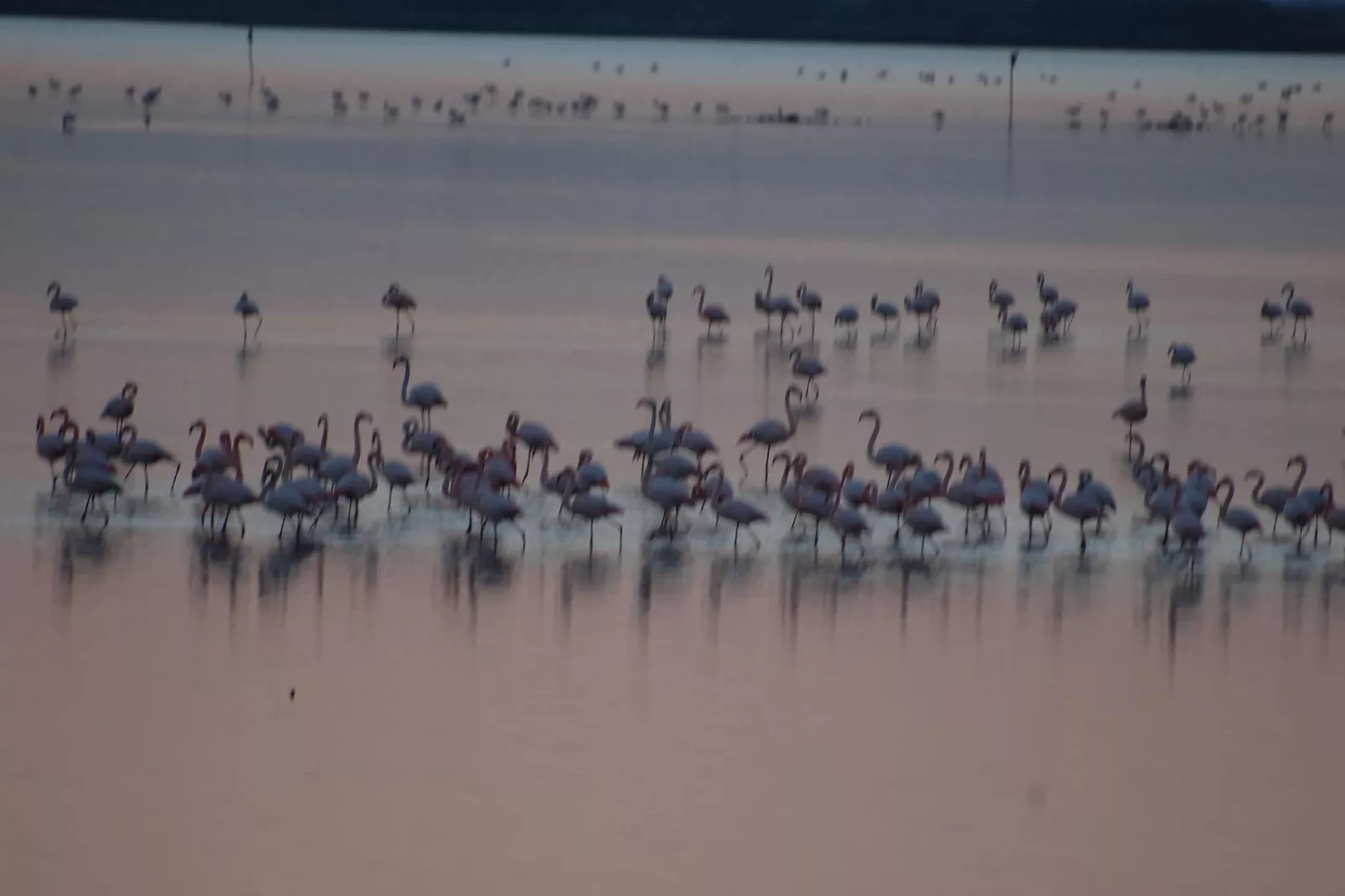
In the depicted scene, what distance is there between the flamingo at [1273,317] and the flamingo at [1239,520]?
634 centimetres

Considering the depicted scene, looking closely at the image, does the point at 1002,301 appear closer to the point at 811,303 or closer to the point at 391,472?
the point at 811,303

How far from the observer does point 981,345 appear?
14.5 meters

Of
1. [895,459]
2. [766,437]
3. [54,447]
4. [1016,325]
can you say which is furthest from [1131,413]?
[54,447]

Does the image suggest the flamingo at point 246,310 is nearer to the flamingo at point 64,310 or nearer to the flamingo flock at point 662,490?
the flamingo at point 64,310

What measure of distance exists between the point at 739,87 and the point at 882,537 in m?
46.4

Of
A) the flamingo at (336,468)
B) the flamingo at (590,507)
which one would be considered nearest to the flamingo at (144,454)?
the flamingo at (336,468)

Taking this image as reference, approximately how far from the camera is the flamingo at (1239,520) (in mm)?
8844

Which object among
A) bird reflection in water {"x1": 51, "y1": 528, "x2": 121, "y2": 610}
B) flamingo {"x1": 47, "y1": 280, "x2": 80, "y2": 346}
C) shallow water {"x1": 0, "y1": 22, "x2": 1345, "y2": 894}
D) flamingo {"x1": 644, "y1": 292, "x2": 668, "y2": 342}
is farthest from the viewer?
flamingo {"x1": 644, "y1": 292, "x2": 668, "y2": 342}

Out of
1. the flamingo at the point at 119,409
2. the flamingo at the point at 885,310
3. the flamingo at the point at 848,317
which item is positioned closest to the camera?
the flamingo at the point at 119,409

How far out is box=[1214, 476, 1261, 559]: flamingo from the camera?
8844 millimetres

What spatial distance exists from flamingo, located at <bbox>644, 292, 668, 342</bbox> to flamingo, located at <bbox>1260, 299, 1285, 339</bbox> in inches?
143

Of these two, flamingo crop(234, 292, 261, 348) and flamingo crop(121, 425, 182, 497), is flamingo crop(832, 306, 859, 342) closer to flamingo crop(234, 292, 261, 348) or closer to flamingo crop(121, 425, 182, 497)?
flamingo crop(234, 292, 261, 348)

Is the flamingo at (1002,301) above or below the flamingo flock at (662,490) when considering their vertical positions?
above

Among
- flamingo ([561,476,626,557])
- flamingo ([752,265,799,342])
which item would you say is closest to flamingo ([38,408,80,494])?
flamingo ([561,476,626,557])
